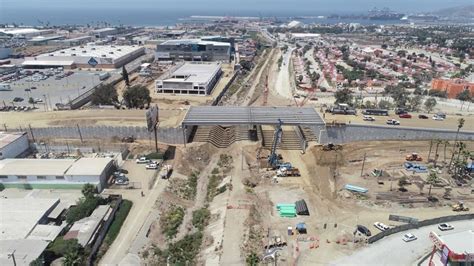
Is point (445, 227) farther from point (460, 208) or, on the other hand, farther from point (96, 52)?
point (96, 52)

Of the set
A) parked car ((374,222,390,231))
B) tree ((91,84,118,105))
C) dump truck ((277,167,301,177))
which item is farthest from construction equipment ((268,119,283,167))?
tree ((91,84,118,105))

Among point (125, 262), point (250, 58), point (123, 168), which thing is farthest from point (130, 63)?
point (125, 262)

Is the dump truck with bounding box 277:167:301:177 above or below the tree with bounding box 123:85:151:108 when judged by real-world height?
below

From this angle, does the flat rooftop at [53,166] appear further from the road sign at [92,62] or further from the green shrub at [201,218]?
the road sign at [92,62]

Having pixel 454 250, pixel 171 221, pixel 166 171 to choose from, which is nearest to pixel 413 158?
pixel 454 250

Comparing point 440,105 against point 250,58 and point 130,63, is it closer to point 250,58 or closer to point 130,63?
point 250,58

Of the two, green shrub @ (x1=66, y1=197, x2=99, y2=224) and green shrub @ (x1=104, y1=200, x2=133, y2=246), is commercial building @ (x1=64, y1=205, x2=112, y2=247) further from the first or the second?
green shrub @ (x1=104, y1=200, x2=133, y2=246)

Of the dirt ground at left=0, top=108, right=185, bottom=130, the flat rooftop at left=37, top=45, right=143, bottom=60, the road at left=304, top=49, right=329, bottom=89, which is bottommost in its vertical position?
the road at left=304, top=49, right=329, bottom=89
